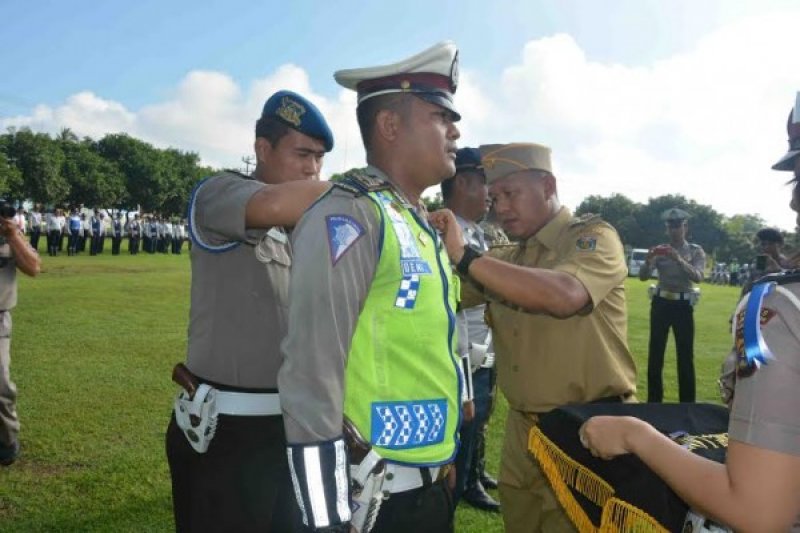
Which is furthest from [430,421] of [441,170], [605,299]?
[605,299]

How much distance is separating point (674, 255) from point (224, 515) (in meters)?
8.90

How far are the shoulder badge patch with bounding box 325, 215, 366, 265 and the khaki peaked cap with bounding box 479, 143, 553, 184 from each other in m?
1.86

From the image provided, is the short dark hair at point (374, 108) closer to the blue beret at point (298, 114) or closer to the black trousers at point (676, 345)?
the blue beret at point (298, 114)

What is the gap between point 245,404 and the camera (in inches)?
107

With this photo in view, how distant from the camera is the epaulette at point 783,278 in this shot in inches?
57.6

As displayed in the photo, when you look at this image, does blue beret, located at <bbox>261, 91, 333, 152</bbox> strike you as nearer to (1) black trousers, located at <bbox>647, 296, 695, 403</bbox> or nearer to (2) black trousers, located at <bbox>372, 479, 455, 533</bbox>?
(2) black trousers, located at <bbox>372, 479, 455, 533</bbox>

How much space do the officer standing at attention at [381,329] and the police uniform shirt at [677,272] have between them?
333 inches

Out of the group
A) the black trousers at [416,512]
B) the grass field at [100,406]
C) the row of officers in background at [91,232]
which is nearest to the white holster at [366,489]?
the black trousers at [416,512]

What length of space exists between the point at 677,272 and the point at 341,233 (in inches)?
360

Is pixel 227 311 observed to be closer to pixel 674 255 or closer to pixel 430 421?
pixel 430 421

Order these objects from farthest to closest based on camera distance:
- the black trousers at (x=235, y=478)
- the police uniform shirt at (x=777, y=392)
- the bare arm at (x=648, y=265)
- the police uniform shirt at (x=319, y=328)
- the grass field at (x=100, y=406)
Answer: the bare arm at (x=648, y=265) → the grass field at (x=100, y=406) → the black trousers at (x=235, y=478) → the police uniform shirt at (x=319, y=328) → the police uniform shirt at (x=777, y=392)

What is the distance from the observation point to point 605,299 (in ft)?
10.8

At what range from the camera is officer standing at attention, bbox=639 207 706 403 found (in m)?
8.73

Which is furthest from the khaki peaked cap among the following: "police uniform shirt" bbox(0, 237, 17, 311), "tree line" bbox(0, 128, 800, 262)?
"tree line" bbox(0, 128, 800, 262)
